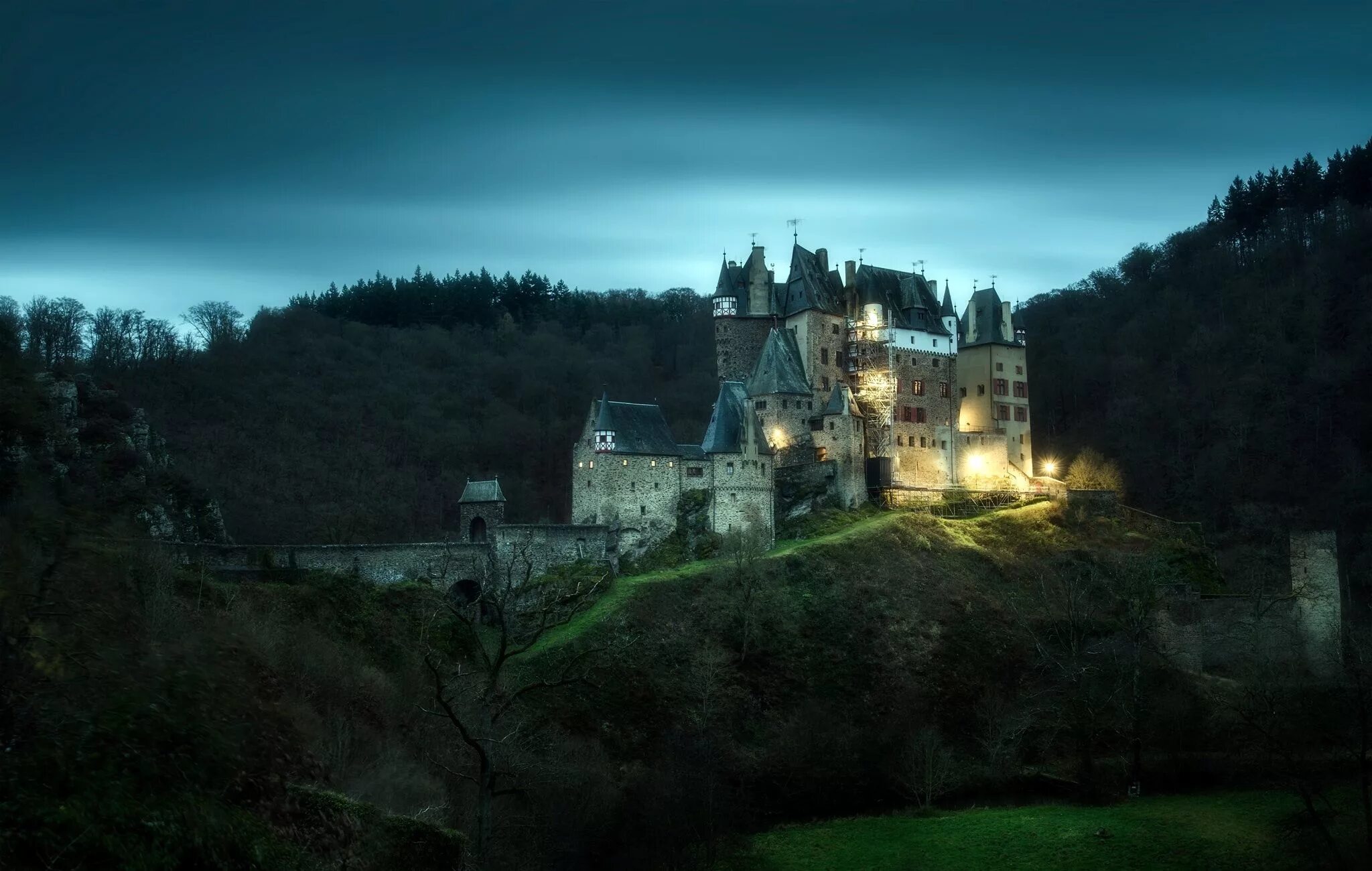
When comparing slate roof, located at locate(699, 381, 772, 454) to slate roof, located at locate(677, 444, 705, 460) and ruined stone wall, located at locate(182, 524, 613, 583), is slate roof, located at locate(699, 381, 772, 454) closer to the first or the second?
slate roof, located at locate(677, 444, 705, 460)

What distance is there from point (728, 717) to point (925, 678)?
7693 millimetres

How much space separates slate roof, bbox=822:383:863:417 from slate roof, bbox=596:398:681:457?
284 inches

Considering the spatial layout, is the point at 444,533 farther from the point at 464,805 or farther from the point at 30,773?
the point at 30,773

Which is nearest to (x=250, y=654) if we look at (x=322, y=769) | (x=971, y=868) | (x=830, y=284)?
(x=322, y=769)

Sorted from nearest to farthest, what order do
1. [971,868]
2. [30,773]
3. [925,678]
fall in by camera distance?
[30,773]
[971,868]
[925,678]

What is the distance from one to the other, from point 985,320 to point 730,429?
59.4 feet

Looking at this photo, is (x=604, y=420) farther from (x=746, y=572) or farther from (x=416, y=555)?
(x=416, y=555)

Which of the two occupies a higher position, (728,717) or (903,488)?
(903,488)

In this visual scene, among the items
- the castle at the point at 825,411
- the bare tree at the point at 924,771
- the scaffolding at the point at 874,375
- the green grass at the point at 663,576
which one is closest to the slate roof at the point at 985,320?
the castle at the point at 825,411

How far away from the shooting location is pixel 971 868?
88.7 ft

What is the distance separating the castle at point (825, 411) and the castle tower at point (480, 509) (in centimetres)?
310

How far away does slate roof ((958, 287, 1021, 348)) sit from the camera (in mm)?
61938

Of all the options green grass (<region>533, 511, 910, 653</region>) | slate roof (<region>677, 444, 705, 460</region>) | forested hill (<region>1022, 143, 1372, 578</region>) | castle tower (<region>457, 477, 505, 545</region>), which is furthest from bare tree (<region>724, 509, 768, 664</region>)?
forested hill (<region>1022, 143, 1372, 578</region>)

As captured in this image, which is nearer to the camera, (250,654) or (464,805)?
(250,654)
